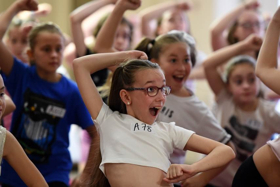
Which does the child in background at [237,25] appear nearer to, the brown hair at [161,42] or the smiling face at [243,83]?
the smiling face at [243,83]

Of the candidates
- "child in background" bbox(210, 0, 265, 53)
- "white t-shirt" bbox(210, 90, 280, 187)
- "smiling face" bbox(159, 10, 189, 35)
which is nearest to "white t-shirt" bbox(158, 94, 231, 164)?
"white t-shirt" bbox(210, 90, 280, 187)

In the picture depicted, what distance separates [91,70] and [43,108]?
76 centimetres

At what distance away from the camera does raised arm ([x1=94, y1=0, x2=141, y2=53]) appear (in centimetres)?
277

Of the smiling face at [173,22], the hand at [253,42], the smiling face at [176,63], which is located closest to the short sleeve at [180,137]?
the smiling face at [176,63]

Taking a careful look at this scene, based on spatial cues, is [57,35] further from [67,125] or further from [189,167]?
[189,167]

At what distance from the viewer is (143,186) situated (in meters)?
2.08

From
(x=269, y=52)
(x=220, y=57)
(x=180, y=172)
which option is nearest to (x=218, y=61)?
(x=220, y=57)

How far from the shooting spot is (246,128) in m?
3.29

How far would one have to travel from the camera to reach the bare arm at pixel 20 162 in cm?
219

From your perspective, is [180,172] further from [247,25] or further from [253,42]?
[247,25]

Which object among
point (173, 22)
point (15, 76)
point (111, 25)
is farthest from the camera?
point (173, 22)

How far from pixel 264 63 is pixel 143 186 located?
0.80 metres

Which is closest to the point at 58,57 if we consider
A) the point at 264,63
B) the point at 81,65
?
the point at 81,65

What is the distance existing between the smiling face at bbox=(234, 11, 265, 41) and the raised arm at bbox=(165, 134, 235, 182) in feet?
6.92
